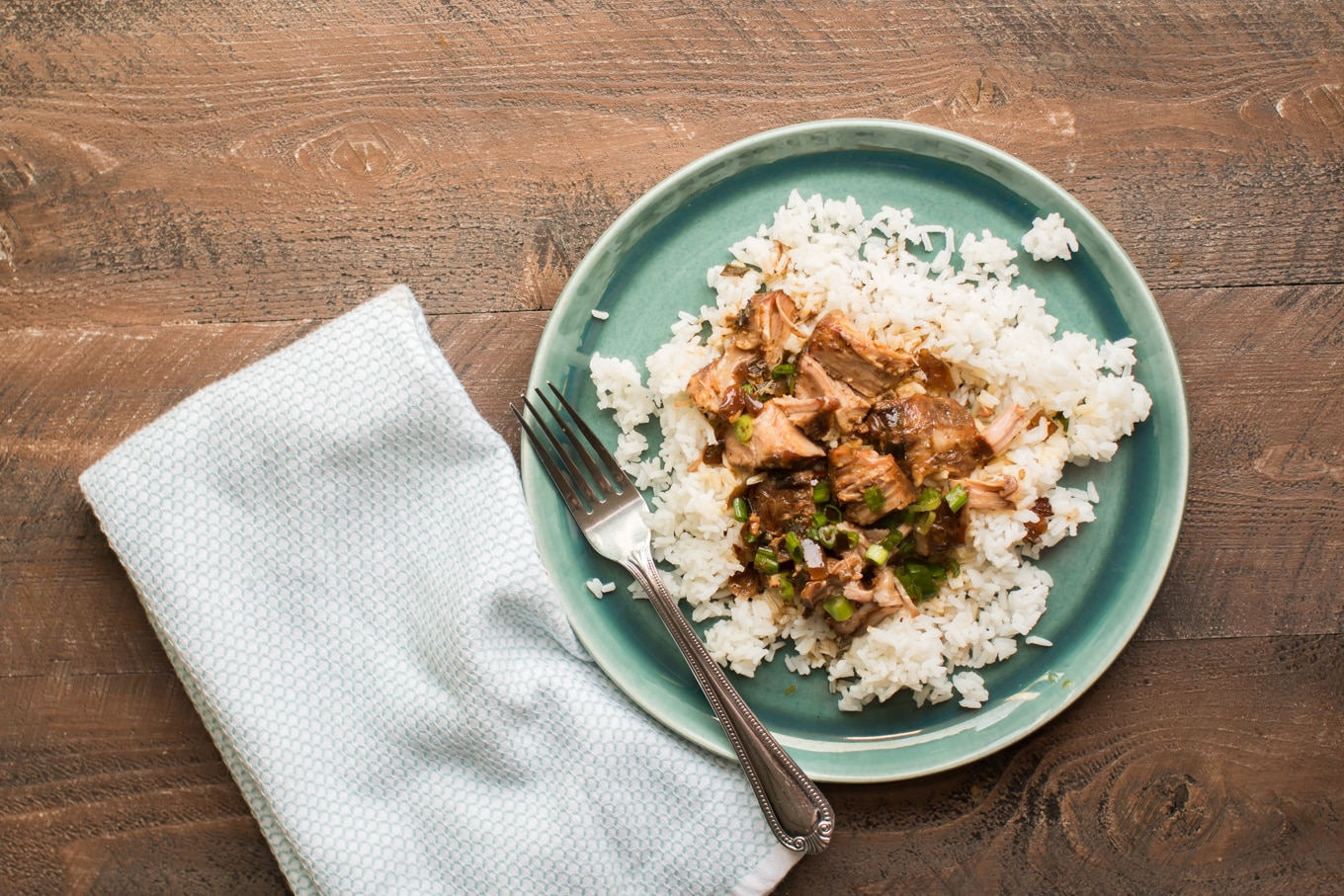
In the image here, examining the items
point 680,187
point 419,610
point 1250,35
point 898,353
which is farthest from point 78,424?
point 1250,35

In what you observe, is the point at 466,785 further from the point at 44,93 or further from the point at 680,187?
the point at 44,93

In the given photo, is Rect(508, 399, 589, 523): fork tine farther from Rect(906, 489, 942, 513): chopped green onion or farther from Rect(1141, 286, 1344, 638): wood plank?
Rect(1141, 286, 1344, 638): wood plank

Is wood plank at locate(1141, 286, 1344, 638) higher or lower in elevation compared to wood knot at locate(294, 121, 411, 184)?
lower

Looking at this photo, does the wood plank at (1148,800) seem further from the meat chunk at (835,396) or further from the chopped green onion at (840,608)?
the meat chunk at (835,396)

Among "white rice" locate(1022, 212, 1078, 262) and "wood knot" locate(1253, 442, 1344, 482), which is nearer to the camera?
"white rice" locate(1022, 212, 1078, 262)

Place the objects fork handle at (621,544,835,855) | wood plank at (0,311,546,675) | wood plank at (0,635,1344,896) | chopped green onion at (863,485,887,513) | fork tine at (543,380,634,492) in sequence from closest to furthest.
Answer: chopped green onion at (863,485,887,513), fork handle at (621,544,835,855), fork tine at (543,380,634,492), wood plank at (0,635,1344,896), wood plank at (0,311,546,675)

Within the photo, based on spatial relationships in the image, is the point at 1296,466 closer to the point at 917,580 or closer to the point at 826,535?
the point at 917,580

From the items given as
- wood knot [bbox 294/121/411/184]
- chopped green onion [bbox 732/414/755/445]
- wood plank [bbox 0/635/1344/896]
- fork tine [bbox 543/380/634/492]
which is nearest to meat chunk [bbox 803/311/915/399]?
chopped green onion [bbox 732/414/755/445]

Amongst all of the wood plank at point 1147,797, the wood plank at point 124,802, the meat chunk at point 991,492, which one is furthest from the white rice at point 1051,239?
the wood plank at point 124,802
